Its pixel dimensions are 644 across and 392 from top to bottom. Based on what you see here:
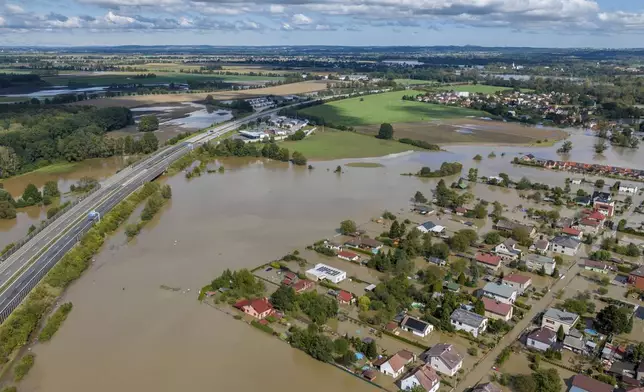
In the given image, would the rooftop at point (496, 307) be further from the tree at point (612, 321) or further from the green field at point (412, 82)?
the green field at point (412, 82)

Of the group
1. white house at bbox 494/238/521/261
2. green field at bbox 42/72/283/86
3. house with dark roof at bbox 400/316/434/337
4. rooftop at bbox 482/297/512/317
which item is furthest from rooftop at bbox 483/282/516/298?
green field at bbox 42/72/283/86

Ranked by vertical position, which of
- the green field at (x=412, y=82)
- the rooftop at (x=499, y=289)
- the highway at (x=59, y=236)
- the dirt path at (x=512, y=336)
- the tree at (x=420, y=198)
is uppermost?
the green field at (x=412, y=82)

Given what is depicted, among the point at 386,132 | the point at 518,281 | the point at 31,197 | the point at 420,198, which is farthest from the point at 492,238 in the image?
the point at 386,132

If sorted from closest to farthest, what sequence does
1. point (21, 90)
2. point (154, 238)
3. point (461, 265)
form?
point (461, 265), point (154, 238), point (21, 90)

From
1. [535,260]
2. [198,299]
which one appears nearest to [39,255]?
[198,299]

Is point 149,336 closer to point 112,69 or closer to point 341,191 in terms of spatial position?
point 341,191

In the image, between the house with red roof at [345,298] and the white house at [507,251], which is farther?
the white house at [507,251]

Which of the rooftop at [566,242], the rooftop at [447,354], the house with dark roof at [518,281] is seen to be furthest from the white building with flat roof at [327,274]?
the rooftop at [566,242]
